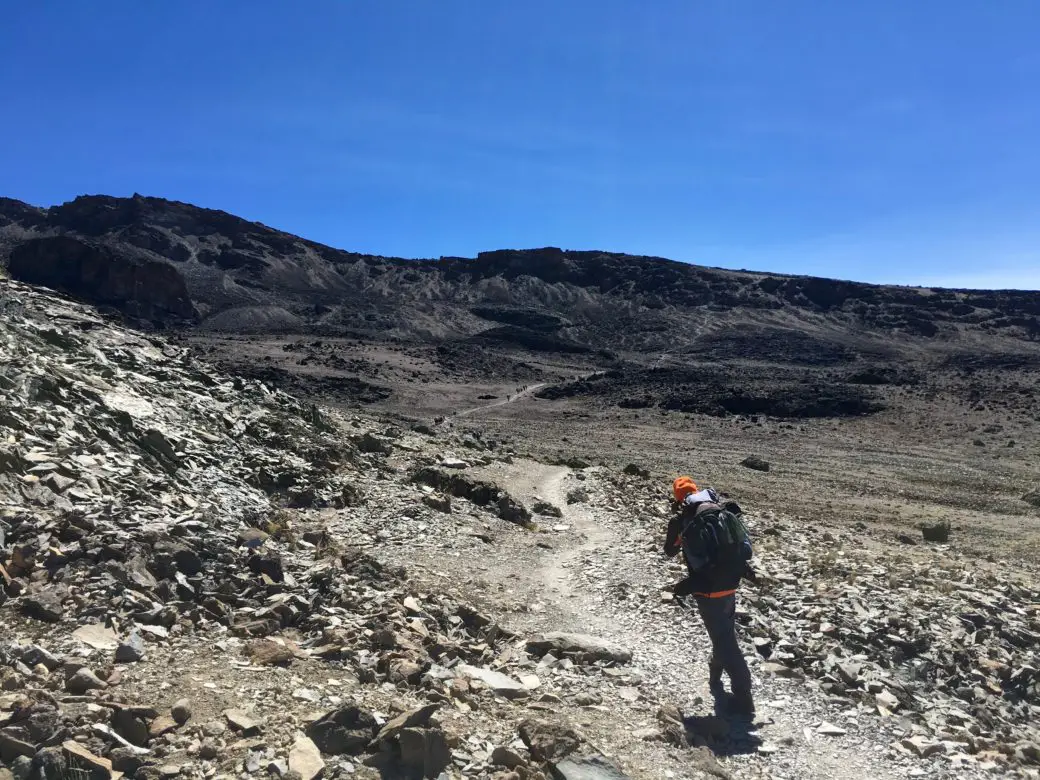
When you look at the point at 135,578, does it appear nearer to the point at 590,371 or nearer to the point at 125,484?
the point at 125,484

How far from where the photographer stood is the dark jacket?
541 cm

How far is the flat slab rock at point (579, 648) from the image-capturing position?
20.9 ft

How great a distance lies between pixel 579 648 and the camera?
645 centimetres

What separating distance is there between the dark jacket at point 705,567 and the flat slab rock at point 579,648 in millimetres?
1154

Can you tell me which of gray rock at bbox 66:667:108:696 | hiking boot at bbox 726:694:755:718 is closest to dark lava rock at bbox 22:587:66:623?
gray rock at bbox 66:667:108:696

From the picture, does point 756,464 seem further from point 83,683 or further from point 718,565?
point 83,683

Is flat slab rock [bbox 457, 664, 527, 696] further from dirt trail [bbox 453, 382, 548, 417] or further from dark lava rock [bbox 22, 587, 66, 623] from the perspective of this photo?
dirt trail [bbox 453, 382, 548, 417]

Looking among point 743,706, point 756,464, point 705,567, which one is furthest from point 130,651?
point 756,464

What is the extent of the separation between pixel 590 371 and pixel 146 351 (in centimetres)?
5974

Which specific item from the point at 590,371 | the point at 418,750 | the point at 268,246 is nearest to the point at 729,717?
the point at 418,750

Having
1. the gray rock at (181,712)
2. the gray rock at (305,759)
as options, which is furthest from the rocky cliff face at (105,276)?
the gray rock at (305,759)

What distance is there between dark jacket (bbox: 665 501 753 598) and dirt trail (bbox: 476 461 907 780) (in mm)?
1021

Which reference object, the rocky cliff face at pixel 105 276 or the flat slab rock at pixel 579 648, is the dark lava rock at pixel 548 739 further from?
the rocky cliff face at pixel 105 276

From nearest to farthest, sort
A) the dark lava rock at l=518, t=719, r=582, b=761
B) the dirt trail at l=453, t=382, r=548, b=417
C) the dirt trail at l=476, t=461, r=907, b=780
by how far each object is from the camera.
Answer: the dark lava rock at l=518, t=719, r=582, b=761
the dirt trail at l=476, t=461, r=907, b=780
the dirt trail at l=453, t=382, r=548, b=417
